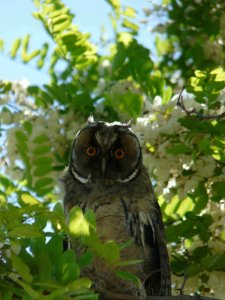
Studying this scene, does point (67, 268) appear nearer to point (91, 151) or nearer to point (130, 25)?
point (91, 151)

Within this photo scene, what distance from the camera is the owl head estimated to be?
13.9 ft

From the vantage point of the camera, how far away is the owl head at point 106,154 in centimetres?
424

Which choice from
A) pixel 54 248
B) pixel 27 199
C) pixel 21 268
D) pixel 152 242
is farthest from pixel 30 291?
pixel 152 242

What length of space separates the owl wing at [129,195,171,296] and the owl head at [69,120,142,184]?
1.00ft

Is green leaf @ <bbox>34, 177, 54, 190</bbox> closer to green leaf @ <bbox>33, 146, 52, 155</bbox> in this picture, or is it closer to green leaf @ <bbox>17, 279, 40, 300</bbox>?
green leaf @ <bbox>33, 146, 52, 155</bbox>

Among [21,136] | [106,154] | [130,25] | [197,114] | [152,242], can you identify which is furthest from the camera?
[130,25]

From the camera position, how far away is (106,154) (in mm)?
4273

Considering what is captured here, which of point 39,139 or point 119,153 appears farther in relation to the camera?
point 39,139

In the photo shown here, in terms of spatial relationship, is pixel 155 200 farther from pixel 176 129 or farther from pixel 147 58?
pixel 147 58

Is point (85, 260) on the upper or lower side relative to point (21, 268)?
lower

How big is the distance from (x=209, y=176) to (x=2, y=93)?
5.53 ft

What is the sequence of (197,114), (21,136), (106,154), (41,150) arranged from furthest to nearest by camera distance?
(21,136) < (41,150) < (106,154) < (197,114)

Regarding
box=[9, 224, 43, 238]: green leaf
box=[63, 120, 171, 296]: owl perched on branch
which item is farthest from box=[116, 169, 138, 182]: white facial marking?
box=[9, 224, 43, 238]: green leaf

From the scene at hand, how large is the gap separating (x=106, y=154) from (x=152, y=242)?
0.60 meters
